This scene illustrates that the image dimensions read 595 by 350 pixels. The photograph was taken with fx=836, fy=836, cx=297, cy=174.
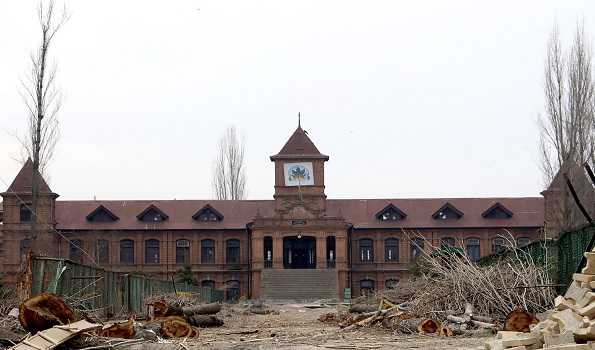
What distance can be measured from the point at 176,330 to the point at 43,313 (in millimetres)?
3839

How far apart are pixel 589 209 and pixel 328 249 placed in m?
21.9

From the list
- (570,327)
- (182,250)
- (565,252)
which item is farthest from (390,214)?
(570,327)

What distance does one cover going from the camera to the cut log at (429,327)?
626 inches

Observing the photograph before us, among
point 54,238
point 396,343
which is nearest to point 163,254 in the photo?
point 54,238

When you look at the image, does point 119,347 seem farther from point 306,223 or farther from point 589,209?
point 306,223

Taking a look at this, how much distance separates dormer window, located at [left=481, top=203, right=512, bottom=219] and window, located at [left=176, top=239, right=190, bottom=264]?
19.8m

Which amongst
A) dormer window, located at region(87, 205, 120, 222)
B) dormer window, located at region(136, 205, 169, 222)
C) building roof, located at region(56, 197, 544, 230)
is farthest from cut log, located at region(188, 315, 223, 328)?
dormer window, located at region(87, 205, 120, 222)

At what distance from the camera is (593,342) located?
335 inches

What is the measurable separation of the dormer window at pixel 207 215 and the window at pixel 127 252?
4646 millimetres

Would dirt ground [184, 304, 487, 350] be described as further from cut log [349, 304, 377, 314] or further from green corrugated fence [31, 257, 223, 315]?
cut log [349, 304, 377, 314]

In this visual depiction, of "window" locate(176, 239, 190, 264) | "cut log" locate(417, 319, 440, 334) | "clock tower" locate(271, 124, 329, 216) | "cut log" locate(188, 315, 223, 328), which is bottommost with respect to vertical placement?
"cut log" locate(188, 315, 223, 328)

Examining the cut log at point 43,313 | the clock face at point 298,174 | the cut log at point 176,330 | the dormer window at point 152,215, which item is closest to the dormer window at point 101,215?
the dormer window at point 152,215

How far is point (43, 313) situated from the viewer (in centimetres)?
1282

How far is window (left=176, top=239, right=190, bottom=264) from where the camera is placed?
55.8 metres
